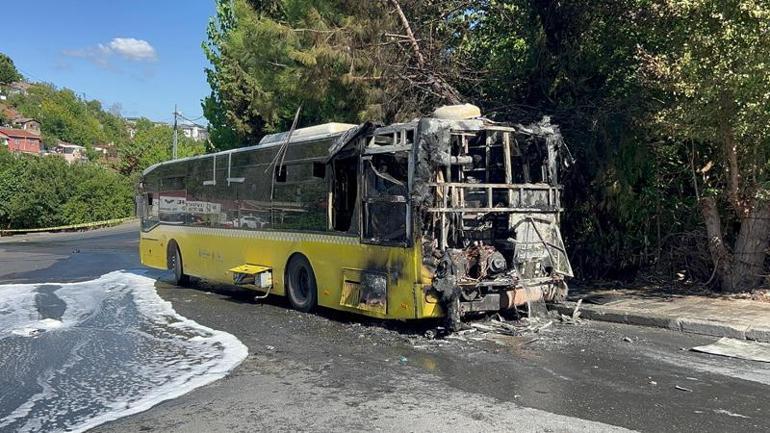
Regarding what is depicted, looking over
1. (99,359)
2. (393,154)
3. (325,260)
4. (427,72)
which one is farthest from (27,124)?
(393,154)

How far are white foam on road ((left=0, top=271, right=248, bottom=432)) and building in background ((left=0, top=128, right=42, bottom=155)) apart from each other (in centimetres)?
9924

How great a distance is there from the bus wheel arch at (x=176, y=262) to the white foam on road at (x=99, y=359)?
2968mm

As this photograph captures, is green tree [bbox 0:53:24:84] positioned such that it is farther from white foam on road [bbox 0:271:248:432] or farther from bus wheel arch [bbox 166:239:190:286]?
white foam on road [bbox 0:271:248:432]

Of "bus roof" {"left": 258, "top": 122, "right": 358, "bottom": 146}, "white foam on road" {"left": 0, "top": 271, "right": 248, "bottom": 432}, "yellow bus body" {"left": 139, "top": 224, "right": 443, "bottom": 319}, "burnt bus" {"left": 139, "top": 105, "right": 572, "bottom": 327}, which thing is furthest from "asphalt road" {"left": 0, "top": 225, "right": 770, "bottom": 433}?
"bus roof" {"left": 258, "top": 122, "right": 358, "bottom": 146}

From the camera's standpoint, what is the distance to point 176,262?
1608 centimetres

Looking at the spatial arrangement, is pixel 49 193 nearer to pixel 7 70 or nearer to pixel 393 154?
pixel 393 154

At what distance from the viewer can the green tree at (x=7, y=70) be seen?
141462mm

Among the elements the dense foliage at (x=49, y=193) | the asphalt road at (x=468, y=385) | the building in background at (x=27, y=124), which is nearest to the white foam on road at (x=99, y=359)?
the asphalt road at (x=468, y=385)

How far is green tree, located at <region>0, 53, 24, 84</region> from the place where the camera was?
141462mm

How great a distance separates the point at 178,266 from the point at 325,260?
22.0 feet

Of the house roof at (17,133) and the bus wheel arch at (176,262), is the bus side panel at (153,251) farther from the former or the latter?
the house roof at (17,133)

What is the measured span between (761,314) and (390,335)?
17.3ft

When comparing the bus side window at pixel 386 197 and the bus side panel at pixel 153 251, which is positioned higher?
the bus side window at pixel 386 197

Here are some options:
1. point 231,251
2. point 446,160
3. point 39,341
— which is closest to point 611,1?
point 446,160
